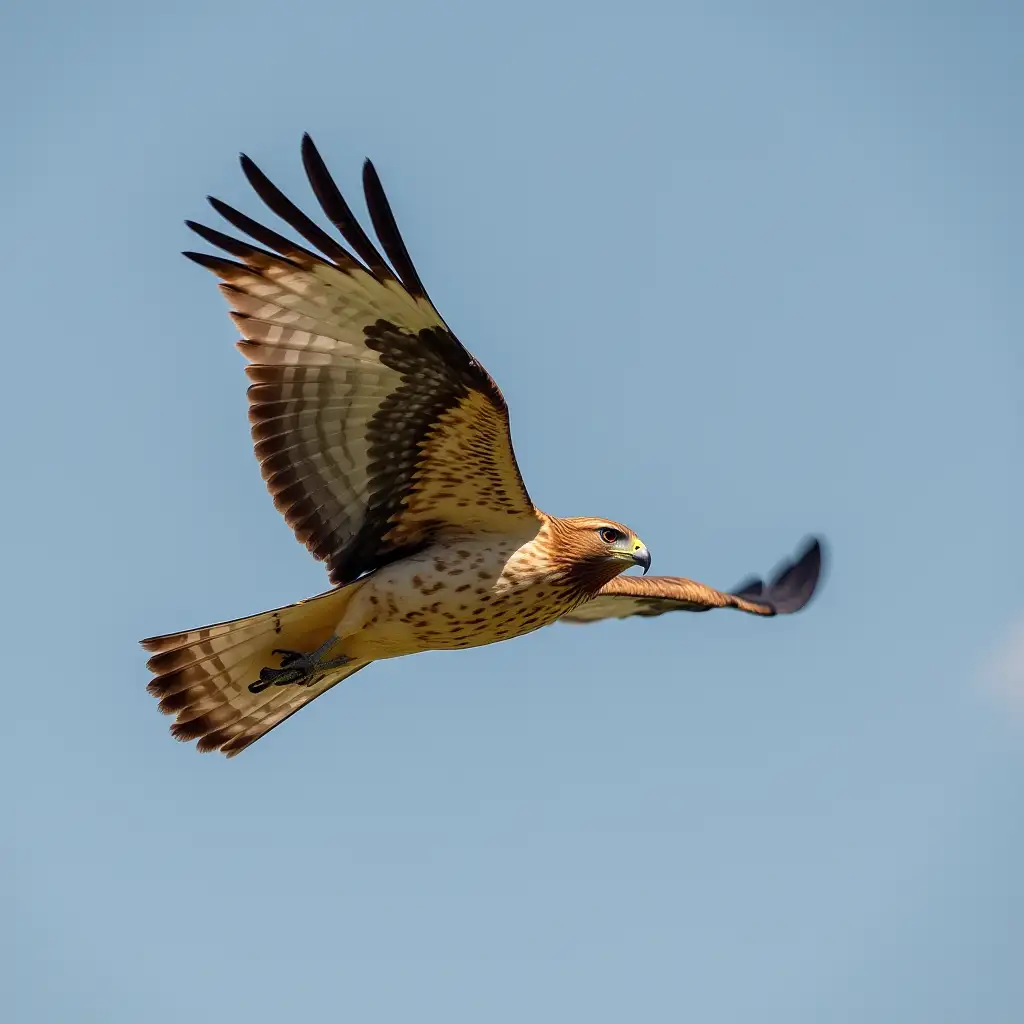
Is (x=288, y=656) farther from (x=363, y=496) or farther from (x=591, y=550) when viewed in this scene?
(x=591, y=550)

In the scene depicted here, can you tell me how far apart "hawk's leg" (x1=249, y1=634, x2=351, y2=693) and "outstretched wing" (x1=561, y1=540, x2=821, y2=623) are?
2.17m

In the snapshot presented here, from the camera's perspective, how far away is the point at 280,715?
11094mm

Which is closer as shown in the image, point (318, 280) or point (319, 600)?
point (318, 280)

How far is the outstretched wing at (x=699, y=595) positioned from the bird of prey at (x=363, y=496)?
150cm

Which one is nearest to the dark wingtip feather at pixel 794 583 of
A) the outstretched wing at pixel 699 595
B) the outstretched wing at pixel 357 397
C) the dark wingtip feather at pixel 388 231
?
the outstretched wing at pixel 699 595

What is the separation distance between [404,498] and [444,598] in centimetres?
71

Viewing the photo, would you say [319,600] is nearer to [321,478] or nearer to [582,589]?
[321,478]

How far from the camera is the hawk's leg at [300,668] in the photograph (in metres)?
10.3

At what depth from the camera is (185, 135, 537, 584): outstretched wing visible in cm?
917

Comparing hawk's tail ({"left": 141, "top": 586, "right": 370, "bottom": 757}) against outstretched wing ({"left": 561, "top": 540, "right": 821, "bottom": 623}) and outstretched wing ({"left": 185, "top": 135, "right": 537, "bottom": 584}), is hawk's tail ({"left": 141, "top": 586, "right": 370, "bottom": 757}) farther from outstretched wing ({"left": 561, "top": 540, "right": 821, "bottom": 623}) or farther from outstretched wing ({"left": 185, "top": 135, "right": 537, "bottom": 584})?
outstretched wing ({"left": 561, "top": 540, "right": 821, "bottom": 623})

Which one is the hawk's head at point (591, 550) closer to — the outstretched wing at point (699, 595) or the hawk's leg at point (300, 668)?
the outstretched wing at point (699, 595)

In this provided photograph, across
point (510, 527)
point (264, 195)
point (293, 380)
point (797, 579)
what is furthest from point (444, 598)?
point (797, 579)

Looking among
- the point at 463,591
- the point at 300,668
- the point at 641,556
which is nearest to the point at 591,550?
the point at 641,556

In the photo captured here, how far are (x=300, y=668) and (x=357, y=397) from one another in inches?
74.2
